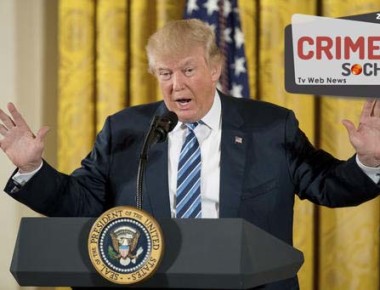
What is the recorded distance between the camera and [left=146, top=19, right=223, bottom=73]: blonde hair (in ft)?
7.25

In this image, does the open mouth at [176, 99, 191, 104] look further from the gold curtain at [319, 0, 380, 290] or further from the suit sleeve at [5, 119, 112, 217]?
the gold curtain at [319, 0, 380, 290]

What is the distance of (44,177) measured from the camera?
203 cm

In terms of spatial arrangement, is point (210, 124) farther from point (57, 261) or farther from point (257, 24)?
point (257, 24)

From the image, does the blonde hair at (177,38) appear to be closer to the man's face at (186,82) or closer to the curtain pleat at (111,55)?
the man's face at (186,82)

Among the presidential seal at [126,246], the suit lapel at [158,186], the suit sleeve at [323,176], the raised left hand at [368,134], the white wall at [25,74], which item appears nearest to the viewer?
the presidential seal at [126,246]

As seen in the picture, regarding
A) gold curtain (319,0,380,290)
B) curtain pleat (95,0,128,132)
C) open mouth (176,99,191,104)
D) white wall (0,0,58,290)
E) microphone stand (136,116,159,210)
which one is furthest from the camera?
white wall (0,0,58,290)

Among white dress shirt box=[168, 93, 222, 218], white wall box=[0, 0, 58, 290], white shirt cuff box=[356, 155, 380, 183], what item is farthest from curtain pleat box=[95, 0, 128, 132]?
white shirt cuff box=[356, 155, 380, 183]

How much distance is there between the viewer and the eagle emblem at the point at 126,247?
4.75 feet

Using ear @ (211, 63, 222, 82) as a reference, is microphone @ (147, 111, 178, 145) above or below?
below

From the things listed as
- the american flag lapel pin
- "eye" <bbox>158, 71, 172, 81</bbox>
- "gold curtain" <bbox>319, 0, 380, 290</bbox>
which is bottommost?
"gold curtain" <bbox>319, 0, 380, 290</bbox>

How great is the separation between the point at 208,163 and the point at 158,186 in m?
0.17

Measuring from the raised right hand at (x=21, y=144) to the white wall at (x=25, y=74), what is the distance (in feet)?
5.00

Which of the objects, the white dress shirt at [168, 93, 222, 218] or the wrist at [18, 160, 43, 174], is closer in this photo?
the wrist at [18, 160, 43, 174]

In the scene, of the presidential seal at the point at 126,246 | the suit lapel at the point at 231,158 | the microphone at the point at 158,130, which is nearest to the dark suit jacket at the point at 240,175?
the suit lapel at the point at 231,158
